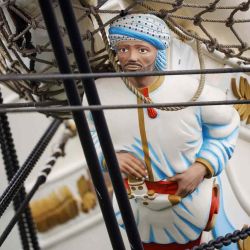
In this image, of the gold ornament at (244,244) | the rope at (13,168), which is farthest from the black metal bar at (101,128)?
the rope at (13,168)

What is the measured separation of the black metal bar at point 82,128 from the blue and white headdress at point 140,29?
→ 0.10m

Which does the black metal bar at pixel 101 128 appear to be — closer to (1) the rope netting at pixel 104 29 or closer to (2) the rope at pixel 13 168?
(1) the rope netting at pixel 104 29

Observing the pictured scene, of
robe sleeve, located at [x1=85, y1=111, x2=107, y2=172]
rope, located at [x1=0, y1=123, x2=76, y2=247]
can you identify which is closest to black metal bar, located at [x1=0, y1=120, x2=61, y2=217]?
rope, located at [x1=0, y1=123, x2=76, y2=247]

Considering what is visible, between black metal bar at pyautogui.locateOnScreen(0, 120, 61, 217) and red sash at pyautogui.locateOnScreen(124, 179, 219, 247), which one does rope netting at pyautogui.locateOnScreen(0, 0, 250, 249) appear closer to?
red sash at pyautogui.locateOnScreen(124, 179, 219, 247)

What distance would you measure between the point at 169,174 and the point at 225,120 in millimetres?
85

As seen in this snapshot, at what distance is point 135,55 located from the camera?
2.49ft

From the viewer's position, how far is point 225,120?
0.80 metres

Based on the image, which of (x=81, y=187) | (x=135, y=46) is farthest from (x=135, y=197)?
(x=81, y=187)

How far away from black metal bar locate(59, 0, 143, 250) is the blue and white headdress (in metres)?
0.09

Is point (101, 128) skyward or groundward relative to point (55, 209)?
groundward

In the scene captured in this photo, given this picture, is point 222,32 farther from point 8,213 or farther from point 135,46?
point 8,213

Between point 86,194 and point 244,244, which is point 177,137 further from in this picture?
point 86,194

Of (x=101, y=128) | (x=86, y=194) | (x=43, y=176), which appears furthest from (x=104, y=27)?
(x=86, y=194)

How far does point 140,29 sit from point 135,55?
3 centimetres
